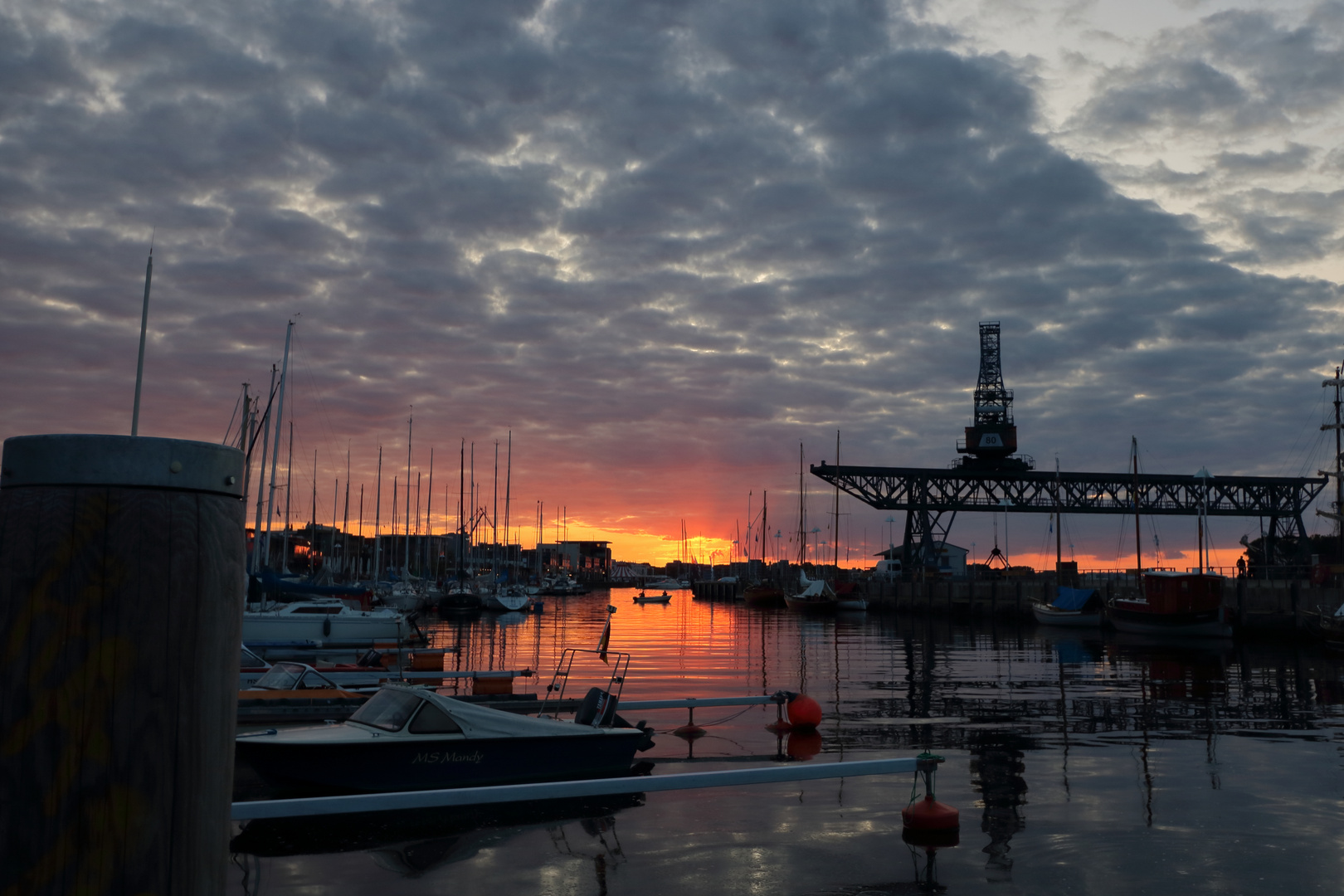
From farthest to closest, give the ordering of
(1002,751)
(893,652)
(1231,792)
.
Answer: (893,652) < (1002,751) < (1231,792)

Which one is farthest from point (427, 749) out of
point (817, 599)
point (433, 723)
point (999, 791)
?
point (817, 599)

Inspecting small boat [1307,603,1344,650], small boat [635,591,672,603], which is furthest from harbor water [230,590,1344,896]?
small boat [635,591,672,603]

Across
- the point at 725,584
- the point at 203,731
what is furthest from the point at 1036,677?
the point at 725,584

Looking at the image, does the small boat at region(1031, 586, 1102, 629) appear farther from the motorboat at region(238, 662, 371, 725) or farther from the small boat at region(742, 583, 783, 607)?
the motorboat at region(238, 662, 371, 725)

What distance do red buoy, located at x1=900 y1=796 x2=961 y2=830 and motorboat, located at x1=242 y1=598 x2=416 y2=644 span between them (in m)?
27.6

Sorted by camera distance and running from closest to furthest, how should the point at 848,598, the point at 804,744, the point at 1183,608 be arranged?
1. the point at 804,744
2. the point at 1183,608
3. the point at 848,598

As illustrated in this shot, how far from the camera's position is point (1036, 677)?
3303cm

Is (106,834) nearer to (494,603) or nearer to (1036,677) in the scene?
(1036,677)

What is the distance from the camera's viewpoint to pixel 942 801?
14.3 meters

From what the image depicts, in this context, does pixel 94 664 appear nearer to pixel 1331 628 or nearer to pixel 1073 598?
pixel 1331 628

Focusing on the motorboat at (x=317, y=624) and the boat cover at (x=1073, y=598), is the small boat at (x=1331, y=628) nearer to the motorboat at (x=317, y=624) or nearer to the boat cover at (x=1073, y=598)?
the boat cover at (x=1073, y=598)

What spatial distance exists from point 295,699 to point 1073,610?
194 ft

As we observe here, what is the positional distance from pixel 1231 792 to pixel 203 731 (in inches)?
687

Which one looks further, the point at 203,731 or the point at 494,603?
the point at 494,603
